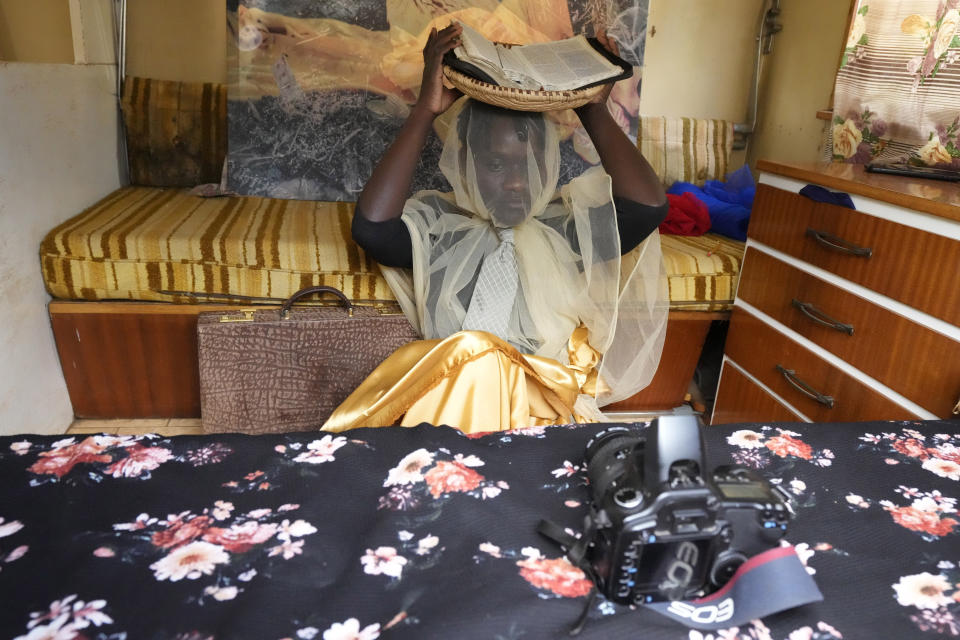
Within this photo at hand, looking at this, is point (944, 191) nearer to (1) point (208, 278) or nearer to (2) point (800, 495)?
(2) point (800, 495)

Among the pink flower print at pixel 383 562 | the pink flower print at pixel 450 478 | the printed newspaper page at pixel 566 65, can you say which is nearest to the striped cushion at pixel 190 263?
the printed newspaper page at pixel 566 65

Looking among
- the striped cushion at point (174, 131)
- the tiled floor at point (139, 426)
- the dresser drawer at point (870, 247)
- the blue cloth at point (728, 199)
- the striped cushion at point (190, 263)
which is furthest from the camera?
the striped cushion at point (174, 131)

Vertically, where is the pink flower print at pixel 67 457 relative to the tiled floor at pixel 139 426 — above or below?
above

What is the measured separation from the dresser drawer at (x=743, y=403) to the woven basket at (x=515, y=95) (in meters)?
0.87

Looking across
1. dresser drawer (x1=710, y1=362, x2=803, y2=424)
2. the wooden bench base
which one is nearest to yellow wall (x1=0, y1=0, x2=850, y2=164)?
dresser drawer (x1=710, y1=362, x2=803, y2=424)

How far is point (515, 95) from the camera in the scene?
139 centimetres

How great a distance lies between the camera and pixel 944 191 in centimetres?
132

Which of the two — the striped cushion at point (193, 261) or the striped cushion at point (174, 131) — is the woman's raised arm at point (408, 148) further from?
the striped cushion at point (174, 131)

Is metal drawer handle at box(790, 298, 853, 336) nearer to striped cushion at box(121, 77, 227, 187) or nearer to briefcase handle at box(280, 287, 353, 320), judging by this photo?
briefcase handle at box(280, 287, 353, 320)

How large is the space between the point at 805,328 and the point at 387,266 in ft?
3.32

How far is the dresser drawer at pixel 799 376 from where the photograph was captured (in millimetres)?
1334

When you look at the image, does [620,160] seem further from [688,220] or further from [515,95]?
[688,220]

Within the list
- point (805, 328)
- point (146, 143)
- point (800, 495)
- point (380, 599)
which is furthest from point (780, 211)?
point (146, 143)

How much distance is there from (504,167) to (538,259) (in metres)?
0.23
